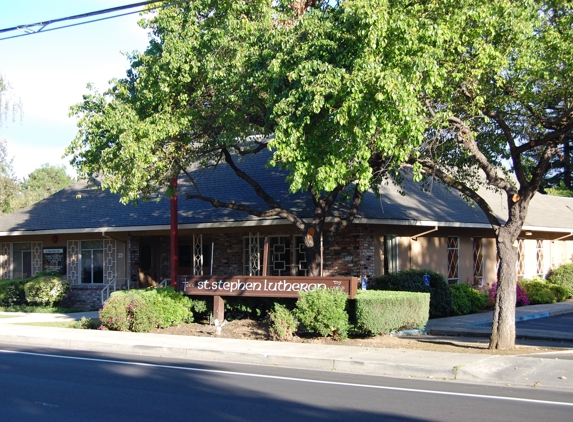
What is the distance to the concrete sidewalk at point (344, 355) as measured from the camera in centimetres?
1124

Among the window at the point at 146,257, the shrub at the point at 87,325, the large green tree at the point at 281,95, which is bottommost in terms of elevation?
the shrub at the point at 87,325

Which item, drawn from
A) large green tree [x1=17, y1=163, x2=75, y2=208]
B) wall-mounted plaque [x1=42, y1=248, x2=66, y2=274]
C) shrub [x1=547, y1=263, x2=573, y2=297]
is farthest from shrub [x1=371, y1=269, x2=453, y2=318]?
large green tree [x1=17, y1=163, x2=75, y2=208]

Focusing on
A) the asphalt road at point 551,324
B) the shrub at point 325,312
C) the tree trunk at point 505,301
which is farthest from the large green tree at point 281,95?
the asphalt road at point 551,324

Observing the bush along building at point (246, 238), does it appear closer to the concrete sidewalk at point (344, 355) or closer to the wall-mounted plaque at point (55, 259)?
the wall-mounted plaque at point (55, 259)

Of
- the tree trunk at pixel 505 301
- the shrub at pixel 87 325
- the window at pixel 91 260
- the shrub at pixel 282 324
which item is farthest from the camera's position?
the window at pixel 91 260

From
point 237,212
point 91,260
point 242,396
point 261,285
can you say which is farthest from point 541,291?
point 242,396

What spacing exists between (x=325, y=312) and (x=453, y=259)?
10262mm

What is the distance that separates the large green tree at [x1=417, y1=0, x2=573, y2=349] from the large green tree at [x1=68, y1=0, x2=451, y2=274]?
826 millimetres

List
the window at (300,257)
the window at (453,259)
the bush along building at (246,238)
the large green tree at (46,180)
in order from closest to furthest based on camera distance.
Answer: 1. the bush along building at (246,238)
2. the window at (300,257)
3. the window at (453,259)
4. the large green tree at (46,180)

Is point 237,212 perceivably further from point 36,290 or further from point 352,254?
point 36,290

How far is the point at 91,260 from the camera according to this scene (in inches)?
1063

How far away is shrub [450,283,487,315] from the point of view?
2128 cm

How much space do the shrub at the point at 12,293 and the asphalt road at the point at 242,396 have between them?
1499 cm

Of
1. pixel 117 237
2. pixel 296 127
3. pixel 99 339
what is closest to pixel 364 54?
pixel 296 127
